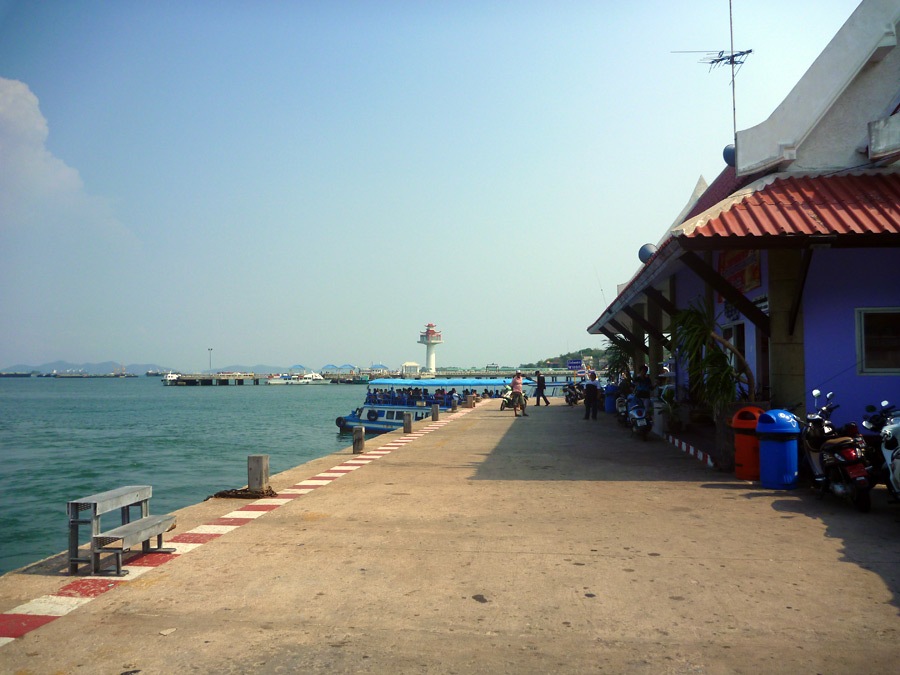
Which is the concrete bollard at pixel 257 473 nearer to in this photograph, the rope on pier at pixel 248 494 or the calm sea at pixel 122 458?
the rope on pier at pixel 248 494

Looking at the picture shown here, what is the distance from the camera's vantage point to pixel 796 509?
8.45 metres

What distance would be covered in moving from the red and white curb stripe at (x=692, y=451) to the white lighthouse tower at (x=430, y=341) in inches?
5627

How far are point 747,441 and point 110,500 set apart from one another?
8879 mm

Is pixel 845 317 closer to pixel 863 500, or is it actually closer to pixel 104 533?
pixel 863 500

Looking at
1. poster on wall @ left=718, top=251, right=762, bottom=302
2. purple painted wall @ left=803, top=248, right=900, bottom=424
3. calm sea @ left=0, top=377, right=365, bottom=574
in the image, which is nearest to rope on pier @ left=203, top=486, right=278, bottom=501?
calm sea @ left=0, top=377, right=365, bottom=574

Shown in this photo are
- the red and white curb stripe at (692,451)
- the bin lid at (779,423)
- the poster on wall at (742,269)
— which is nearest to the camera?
the bin lid at (779,423)

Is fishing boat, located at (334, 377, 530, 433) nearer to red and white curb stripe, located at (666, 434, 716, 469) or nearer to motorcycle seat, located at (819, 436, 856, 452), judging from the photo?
red and white curb stripe, located at (666, 434, 716, 469)

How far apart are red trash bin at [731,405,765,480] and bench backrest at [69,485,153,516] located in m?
8.43

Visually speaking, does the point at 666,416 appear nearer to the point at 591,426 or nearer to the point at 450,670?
the point at 591,426

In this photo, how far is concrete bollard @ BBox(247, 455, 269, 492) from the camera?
9.98 metres

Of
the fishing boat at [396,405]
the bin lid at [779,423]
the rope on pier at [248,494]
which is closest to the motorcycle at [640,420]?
the bin lid at [779,423]

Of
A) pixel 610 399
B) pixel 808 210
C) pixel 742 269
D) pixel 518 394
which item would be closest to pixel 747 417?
pixel 808 210

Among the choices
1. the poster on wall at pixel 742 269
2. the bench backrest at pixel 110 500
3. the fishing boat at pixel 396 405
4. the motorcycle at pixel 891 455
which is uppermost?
the poster on wall at pixel 742 269

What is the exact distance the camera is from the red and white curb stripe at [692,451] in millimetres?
11961
